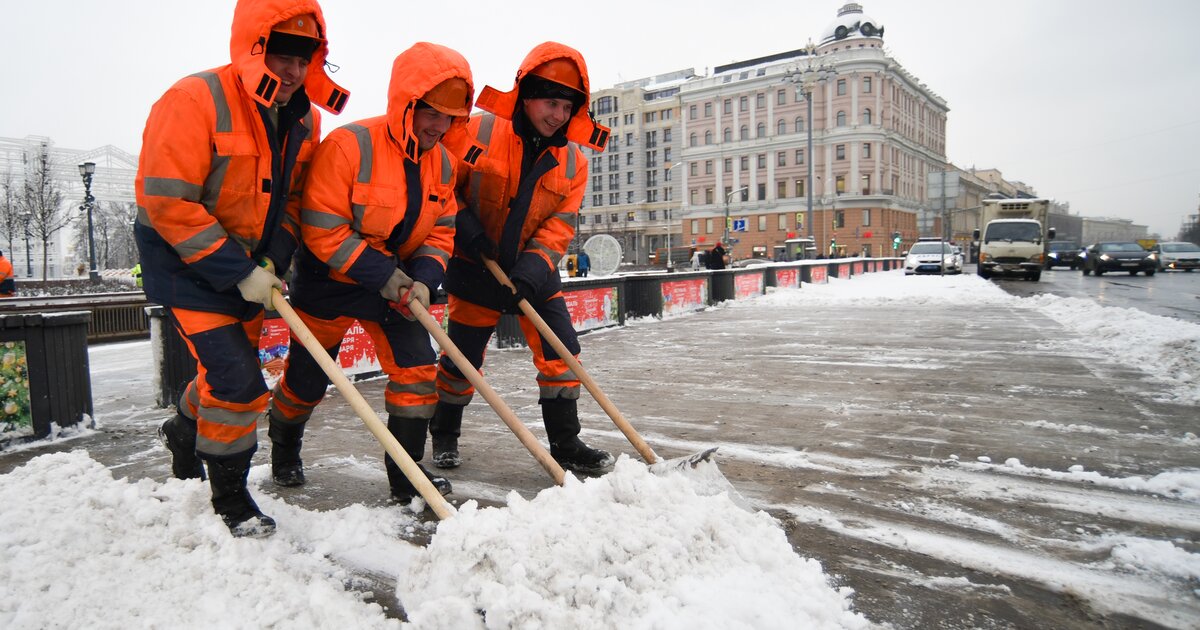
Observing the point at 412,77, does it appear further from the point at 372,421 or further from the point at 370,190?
the point at 372,421

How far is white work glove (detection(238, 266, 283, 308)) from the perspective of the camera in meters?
2.61

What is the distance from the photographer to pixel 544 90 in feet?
11.1

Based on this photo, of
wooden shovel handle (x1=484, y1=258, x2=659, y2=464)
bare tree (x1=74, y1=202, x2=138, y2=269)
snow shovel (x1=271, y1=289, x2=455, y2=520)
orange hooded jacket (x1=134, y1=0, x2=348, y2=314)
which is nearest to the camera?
snow shovel (x1=271, y1=289, x2=455, y2=520)

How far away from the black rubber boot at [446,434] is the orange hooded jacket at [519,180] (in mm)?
669

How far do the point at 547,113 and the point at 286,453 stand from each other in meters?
2.16

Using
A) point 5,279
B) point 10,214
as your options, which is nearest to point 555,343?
point 5,279

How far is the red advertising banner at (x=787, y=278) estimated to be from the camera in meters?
20.8

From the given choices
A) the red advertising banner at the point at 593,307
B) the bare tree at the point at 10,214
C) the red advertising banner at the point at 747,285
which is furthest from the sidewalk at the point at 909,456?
the bare tree at the point at 10,214

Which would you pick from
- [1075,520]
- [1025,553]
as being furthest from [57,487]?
[1075,520]

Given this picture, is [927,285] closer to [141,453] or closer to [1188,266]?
[1188,266]

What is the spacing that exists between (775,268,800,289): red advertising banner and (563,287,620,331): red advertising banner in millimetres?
10454

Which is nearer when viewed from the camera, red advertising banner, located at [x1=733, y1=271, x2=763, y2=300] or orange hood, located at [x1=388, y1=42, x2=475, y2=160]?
orange hood, located at [x1=388, y1=42, x2=475, y2=160]

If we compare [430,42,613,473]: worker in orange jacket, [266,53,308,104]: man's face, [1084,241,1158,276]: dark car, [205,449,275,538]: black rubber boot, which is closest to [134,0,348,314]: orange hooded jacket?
[266,53,308,104]: man's face

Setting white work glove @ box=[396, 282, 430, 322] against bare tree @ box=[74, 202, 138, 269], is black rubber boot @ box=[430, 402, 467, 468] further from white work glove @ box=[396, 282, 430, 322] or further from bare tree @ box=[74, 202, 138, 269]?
bare tree @ box=[74, 202, 138, 269]
